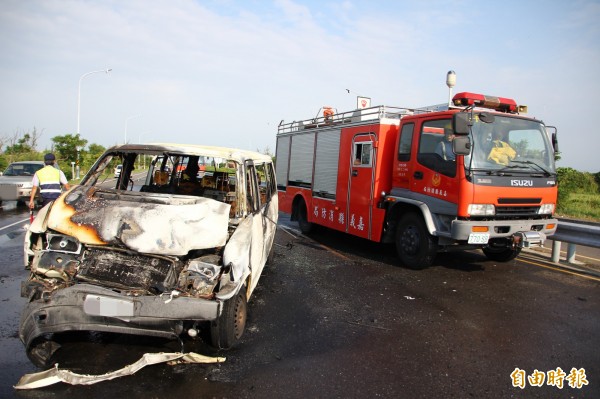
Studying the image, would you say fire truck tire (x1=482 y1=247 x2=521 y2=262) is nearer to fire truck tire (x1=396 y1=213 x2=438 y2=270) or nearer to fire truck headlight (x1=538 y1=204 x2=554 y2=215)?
fire truck headlight (x1=538 y1=204 x2=554 y2=215)

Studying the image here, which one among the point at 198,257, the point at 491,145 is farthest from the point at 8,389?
the point at 491,145

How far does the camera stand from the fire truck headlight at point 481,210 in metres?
6.34

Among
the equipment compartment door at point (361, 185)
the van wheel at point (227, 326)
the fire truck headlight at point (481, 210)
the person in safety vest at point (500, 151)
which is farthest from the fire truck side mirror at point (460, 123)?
the van wheel at point (227, 326)

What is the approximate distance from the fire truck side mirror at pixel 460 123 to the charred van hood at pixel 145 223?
3714mm

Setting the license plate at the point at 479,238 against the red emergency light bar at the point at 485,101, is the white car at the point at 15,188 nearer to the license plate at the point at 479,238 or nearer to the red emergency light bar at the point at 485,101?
the red emergency light bar at the point at 485,101

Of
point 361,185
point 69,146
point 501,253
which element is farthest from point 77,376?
point 69,146

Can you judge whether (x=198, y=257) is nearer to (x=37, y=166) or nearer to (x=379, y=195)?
(x=379, y=195)

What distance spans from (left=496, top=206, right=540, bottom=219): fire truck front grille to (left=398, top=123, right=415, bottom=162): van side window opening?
5.62 ft

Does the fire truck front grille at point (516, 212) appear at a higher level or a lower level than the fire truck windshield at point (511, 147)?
lower

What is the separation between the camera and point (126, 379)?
3.45 m

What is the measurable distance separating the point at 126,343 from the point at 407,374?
2620mm

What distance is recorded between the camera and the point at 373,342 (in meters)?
4.39

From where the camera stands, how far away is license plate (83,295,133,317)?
3.32 metres

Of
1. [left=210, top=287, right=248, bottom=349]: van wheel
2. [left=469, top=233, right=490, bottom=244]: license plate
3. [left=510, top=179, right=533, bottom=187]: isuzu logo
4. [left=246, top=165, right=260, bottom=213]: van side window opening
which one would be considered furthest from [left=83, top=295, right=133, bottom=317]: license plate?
[left=510, top=179, right=533, bottom=187]: isuzu logo
